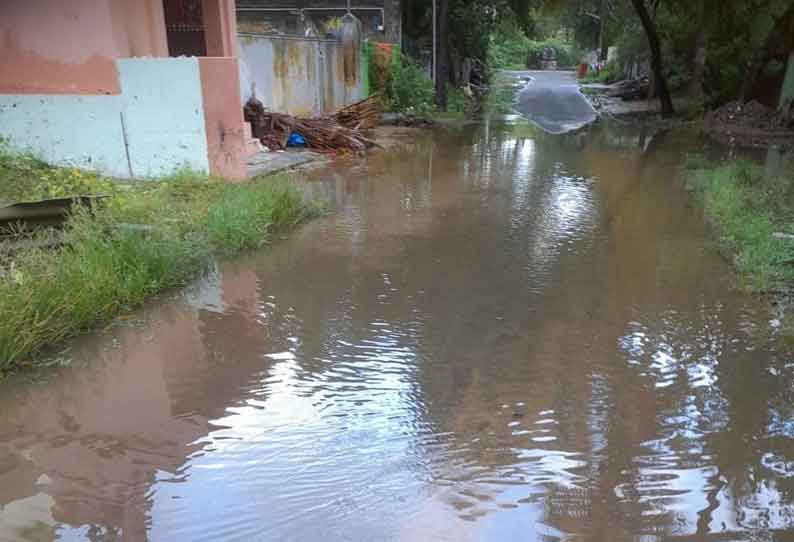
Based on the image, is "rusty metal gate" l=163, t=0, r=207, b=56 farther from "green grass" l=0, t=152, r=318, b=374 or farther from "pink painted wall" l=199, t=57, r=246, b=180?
"green grass" l=0, t=152, r=318, b=374

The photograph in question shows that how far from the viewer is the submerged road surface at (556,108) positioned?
18.0 metres

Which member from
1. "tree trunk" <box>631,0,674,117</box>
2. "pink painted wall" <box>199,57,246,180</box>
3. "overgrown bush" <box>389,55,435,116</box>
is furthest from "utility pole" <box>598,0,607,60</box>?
"pink painted wall" <box>199,57,246,180</box>

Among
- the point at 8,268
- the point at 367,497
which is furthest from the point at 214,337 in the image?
the point at 367,497

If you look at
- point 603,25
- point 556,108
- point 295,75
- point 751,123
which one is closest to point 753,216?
point 295,75

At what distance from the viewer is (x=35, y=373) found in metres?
3.89

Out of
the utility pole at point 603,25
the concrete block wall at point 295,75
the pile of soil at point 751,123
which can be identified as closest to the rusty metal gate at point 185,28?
the concrete block wall at point 295,75

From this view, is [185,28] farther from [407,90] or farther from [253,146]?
[407,90]

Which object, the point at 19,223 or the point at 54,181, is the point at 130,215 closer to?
the point at 19,223

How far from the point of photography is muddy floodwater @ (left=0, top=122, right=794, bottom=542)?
9.16 feet

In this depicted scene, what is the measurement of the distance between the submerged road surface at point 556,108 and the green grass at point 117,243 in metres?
11.1

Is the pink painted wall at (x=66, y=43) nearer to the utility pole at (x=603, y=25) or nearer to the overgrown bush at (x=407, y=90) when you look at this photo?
the overgrown bush at (x=407, y=90)

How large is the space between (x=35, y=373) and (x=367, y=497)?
7.69 ft

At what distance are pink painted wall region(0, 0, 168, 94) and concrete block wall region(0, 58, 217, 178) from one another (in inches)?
20.1

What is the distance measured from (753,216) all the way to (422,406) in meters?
5.05
